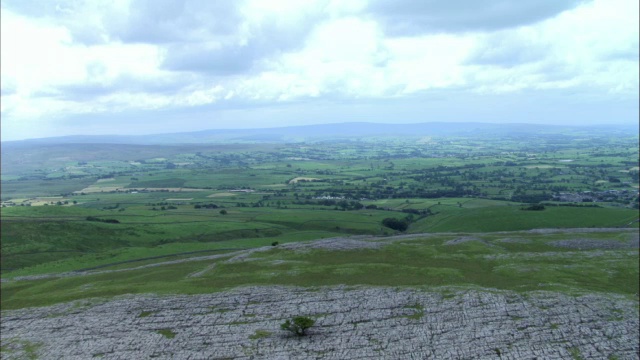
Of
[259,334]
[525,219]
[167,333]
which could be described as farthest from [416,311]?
[525,219]

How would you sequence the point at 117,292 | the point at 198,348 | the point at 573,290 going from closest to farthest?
1. the point at 198,348
2. the point at 573,290
3. the point at 117,292

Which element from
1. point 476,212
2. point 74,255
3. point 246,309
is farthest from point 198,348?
point 476,212

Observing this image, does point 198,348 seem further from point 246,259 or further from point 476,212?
point 476,212

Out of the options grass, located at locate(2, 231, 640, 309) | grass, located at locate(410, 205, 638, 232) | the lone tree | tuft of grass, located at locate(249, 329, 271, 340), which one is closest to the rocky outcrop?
tuft of grass, located at locate(249, 329, 271, 340)

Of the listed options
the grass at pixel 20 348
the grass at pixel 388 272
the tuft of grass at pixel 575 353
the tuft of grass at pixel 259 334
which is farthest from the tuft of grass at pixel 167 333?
the tuft of grass at pixel 575 353

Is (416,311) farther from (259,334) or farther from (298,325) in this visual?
(259,334)

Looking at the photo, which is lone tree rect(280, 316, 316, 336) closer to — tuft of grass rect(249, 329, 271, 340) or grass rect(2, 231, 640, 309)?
tuft of grass rect(249, 329, 271, 340)

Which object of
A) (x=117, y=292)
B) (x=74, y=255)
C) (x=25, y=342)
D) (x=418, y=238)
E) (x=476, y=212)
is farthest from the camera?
(x=476, y=212)
